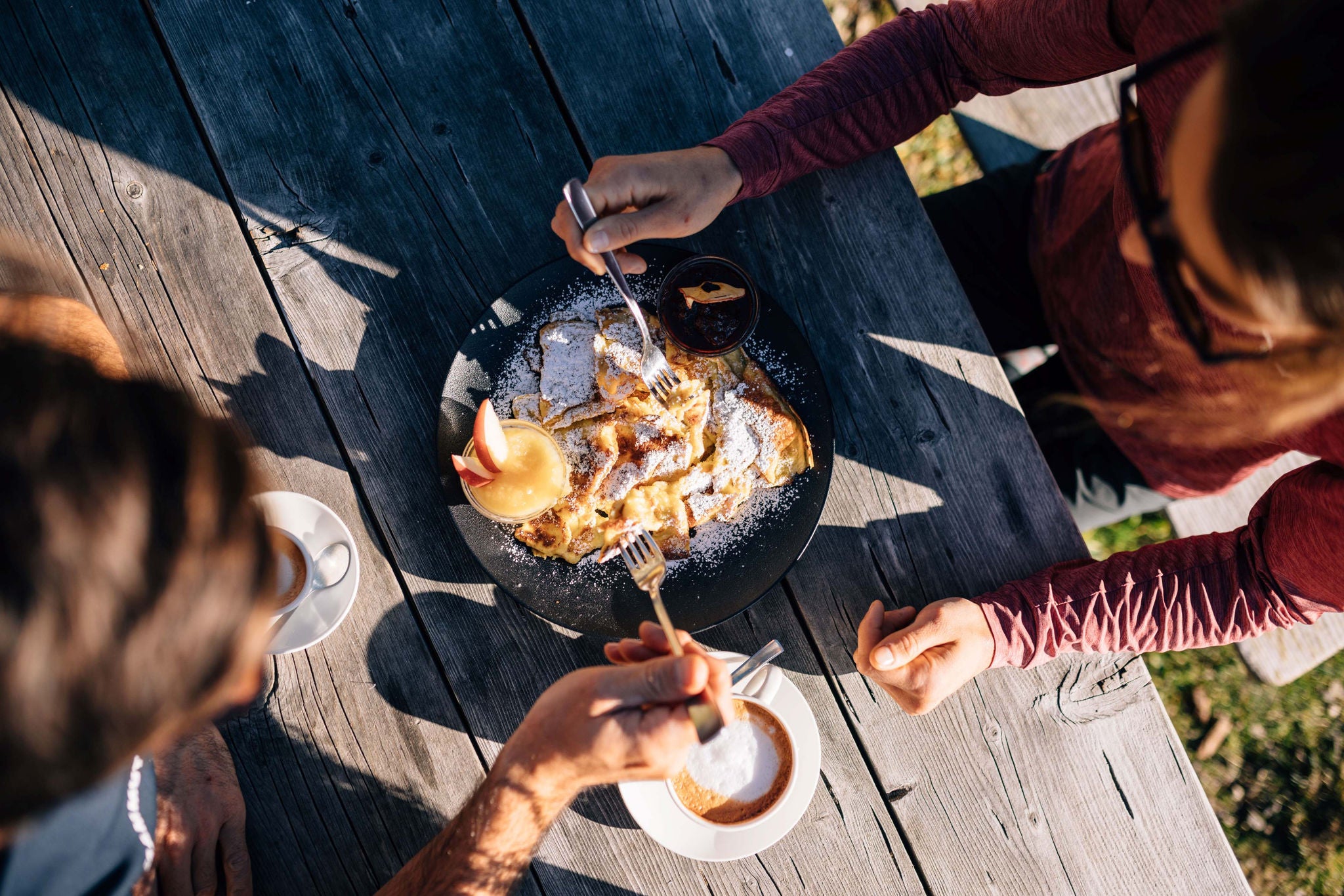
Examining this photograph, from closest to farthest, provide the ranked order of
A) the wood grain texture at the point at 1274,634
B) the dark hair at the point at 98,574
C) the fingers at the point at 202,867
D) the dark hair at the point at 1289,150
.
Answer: the dark hair at the point at 98,574 < the dark hair at the point at 1289,150 < the fingers at the point at 202,867 < the wood grain texture at the point at 1274,634

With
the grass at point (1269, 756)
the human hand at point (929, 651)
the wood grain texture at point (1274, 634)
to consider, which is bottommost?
the grass at point (1269, 756)

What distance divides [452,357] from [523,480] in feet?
1.23

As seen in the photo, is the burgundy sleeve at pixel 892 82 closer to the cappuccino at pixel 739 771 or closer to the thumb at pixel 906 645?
the thumb at pixel 906 645

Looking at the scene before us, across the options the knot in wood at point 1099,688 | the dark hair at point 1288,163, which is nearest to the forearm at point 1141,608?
the knot in wood at point 1099,688

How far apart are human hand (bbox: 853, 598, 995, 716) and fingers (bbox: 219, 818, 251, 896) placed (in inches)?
52.6

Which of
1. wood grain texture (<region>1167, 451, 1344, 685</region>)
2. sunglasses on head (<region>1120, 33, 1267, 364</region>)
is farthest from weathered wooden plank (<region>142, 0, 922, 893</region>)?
wood grain texture (<region>1167, 451, 1344, 685</region>)

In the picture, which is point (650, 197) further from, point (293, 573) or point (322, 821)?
point (322, 821)

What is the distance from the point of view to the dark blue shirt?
3.24 feet

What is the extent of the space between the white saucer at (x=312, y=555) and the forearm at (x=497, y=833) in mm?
459

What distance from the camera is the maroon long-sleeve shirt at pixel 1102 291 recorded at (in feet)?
4.20

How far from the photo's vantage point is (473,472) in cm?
134

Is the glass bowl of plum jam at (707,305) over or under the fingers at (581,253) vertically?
under

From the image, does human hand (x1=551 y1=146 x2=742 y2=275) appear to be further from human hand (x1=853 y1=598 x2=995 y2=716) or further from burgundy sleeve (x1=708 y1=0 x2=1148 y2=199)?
human hand (x1=853 y1=598 x2=995 y2=716)

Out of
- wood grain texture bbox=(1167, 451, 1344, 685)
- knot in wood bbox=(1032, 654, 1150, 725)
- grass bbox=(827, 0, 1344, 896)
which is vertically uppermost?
knot in wood bbox=(1032, 654, 1150, 725)
